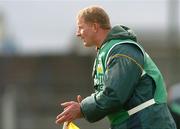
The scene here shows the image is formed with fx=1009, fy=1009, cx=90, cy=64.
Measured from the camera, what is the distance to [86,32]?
8109 mm

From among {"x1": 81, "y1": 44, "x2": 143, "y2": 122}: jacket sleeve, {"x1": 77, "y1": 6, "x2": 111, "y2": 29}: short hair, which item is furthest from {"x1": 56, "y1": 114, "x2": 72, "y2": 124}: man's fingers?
{"x1": 77, "y1": 6, "x2": 111, "y2": 29}: short hair

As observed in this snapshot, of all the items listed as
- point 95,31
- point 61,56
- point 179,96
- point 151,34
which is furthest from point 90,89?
point 151,34

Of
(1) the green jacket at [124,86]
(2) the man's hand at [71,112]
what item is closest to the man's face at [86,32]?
(1) the green jacket at [124,86]

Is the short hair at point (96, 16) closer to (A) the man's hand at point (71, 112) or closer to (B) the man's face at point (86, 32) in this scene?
(B) the man's face at point (86, 32)

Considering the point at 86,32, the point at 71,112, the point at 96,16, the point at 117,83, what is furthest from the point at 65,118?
the point at 96,16

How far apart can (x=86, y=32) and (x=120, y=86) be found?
65 centimetres

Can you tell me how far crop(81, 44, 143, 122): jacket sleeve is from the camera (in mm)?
7699

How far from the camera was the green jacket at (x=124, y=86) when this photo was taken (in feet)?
25.3

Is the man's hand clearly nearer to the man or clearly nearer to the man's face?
the man

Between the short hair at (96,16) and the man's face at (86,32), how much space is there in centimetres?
5

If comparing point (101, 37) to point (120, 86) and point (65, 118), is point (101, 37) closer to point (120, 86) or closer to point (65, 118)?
point (120, 86)

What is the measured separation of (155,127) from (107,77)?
1.78ft

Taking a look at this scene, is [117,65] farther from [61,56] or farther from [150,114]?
[61,56]

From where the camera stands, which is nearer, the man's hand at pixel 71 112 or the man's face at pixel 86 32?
the man's hand at pixel 71 112
